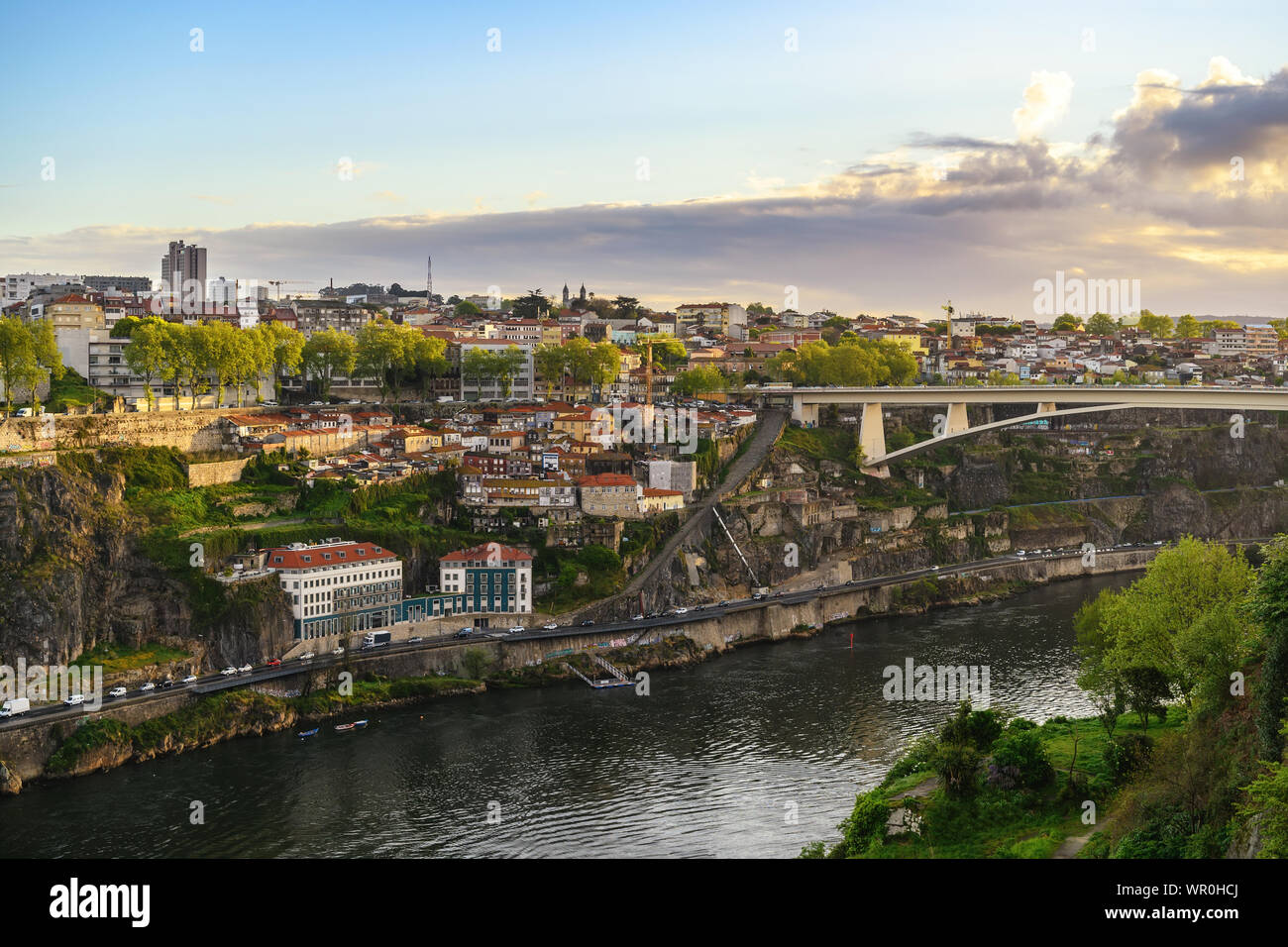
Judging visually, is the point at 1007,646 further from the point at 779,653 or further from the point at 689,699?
the point at 689,699

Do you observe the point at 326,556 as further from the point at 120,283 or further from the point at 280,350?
the point at 120,283

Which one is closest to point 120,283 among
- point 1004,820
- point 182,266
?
point 182,266

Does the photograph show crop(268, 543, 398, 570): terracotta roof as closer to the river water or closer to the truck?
the river water

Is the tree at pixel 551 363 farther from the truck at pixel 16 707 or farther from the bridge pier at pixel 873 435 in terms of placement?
the truck at pixel 16 707

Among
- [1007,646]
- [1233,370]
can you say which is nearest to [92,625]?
[1007,646]

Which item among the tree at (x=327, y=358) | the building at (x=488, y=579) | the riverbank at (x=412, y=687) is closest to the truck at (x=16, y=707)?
the riverbank at (x=412, y=687)
